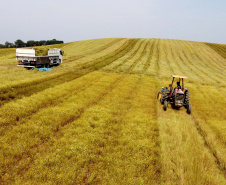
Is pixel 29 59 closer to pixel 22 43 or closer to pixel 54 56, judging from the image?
pixel 54 56

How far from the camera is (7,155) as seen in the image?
5613mm

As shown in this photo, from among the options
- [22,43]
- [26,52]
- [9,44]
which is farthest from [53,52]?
[9,44]

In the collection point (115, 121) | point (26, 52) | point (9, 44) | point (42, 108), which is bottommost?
point (115, 121)

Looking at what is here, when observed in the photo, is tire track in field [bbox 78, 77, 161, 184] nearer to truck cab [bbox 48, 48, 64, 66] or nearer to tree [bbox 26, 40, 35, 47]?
truck cab [bbox 48, 48, 64, 66]

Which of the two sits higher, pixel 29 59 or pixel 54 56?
pixel 54 56

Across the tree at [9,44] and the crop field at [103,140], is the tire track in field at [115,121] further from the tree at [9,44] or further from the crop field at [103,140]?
the tree at [9,44]

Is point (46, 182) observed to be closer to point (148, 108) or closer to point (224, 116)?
point (148, 108)

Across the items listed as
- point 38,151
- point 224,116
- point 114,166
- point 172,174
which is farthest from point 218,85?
point 38,151

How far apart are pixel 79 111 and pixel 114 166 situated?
4864mm

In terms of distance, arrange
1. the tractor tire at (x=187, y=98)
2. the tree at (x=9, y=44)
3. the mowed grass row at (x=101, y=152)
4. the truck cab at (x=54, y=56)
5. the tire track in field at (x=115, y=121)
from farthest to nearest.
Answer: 1. the tree at (x=9, y=44)
2. the truck cab at (x=54, y=56)
3. the tractor tire at (x=187, y=98)
4. the tire track in field at (x=115, y=121)
5. the mowed grass row at (x=101, y=152)

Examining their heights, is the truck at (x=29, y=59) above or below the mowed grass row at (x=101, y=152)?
above

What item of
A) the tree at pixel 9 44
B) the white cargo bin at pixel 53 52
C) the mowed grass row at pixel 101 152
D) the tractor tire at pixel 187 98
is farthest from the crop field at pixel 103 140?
the tree at pixel 9 44

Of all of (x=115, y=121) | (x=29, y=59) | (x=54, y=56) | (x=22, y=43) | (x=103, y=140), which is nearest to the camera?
(x=103, y=140)

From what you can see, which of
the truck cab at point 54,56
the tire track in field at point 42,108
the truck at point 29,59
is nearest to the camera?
the tire track in field at point 42,108
